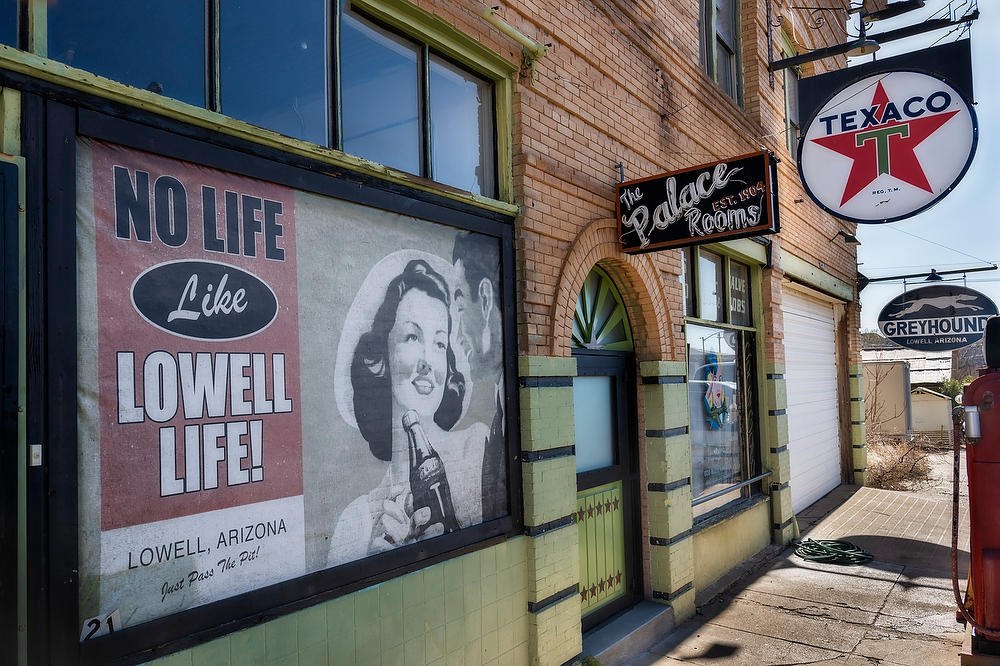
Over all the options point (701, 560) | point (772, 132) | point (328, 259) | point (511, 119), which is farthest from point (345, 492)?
A: point (772, 132)

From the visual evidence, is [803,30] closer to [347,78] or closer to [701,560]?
[701,560]

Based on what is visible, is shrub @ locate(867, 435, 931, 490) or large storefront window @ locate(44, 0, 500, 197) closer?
large storefront window @ locate(44, 0, 500, 197)

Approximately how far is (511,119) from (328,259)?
6.60ft

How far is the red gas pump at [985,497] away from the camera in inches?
194

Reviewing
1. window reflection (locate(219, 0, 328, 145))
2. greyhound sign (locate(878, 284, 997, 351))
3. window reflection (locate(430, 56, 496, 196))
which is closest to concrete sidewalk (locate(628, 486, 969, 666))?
window reflection (locate(430, 56, 496, 196))

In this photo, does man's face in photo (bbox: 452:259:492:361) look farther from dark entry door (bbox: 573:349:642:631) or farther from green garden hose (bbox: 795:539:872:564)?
green garden hose (bbox: 795:539:872:564)

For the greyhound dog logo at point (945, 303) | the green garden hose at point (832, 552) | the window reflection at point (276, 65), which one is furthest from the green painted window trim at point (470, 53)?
the greyhound dog logo at point (945, 303)

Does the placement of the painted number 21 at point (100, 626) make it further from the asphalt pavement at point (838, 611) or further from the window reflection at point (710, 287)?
the window reflection at point (710, 287)

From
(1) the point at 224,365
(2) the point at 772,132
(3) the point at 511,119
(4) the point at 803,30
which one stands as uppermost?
(4) the point at 803,30

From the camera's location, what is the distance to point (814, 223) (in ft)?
39.9

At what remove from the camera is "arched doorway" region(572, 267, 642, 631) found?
19.1ft

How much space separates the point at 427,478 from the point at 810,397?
999 centimetres

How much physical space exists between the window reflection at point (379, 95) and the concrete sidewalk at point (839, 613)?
4324 mm

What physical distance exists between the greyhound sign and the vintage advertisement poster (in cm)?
1346
